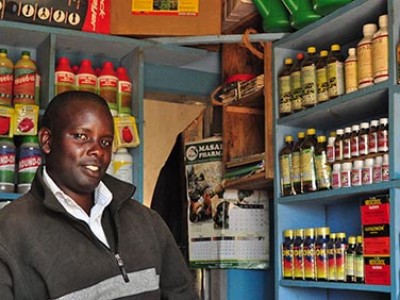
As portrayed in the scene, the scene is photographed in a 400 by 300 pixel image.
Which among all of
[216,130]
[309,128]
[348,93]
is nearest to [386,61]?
[348,93]

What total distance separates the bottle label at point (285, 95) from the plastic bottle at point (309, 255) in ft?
1.64

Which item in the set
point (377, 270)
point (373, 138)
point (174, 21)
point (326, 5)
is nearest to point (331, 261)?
point (377, 270)

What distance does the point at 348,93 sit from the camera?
2467mm

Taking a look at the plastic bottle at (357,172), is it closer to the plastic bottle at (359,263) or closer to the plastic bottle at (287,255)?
the plastic bottle at (359,263)

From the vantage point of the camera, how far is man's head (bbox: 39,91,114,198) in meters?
1.76

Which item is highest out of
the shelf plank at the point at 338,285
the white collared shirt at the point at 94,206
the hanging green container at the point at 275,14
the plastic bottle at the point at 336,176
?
the hanging green container at the point at 275,14

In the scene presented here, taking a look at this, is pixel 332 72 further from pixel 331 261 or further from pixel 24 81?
pixel 24 81

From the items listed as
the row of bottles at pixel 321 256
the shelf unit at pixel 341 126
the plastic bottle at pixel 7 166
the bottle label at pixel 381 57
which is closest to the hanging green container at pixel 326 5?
the shelf unit at pixel 341 126

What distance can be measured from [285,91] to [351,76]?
432 mm

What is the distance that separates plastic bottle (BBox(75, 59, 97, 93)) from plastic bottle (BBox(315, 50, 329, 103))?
0.97 meters

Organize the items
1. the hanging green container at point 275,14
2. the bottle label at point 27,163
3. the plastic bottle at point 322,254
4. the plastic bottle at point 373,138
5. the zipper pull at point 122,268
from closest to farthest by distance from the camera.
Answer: the zipper pull at point 122,268 < the plastic bottle at point 373,138 < the plastic bottle at point 322,254 < the bottle label at point 27,163 < the hanging green container at point 275,14

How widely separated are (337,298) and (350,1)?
3.98 feet

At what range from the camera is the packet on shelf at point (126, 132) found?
117 inches

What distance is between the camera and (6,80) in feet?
9.27
